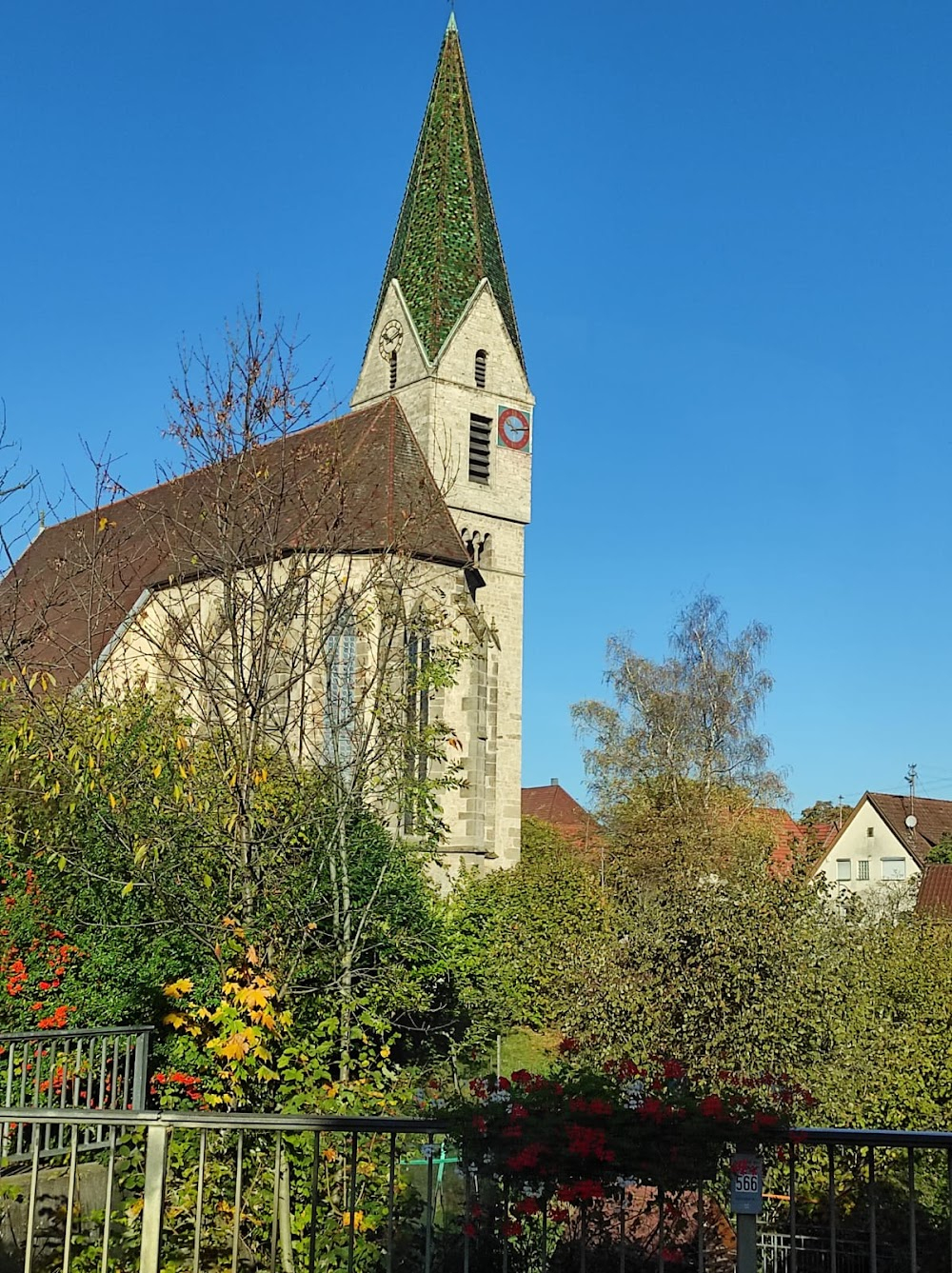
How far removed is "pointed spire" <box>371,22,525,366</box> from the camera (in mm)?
41125

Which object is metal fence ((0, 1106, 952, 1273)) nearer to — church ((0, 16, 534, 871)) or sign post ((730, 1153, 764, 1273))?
sign post ((730, 1153, 764, 1273))

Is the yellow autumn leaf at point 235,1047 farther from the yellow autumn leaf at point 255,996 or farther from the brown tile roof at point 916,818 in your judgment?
the brown tile roof at point 916,818

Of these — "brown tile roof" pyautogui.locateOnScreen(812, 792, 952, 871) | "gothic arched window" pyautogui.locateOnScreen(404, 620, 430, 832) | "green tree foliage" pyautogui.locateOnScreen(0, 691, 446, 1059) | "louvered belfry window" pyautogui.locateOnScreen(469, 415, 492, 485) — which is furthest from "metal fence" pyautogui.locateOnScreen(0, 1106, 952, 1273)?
"brown tile roof" pyautogui.locateOnScreen(812, 792, 952, 871)

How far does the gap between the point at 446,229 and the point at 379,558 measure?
3333 centimetres

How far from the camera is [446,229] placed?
4188 cm

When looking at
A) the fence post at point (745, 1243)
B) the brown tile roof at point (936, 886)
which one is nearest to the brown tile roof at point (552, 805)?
the brown tile roof at point (936, 886)

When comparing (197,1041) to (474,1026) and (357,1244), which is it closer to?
(357,1244)

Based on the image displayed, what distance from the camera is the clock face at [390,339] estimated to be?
41.4 meters

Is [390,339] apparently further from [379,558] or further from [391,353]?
[379,558]

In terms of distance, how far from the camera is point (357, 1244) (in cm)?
756

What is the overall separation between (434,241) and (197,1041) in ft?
115

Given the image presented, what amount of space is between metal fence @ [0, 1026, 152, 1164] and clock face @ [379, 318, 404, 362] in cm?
3341

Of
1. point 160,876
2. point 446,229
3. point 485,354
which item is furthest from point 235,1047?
point 446,229

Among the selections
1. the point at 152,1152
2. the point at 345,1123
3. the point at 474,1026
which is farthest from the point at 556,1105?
the point at 474,1026
